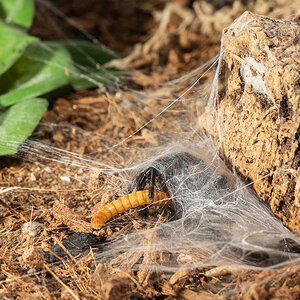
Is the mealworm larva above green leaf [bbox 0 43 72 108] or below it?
below

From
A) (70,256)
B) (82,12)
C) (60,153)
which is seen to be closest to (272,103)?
(70,256)

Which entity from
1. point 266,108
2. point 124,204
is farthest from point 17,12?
point 266,108

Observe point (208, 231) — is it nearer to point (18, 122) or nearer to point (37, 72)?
point (18, 122)

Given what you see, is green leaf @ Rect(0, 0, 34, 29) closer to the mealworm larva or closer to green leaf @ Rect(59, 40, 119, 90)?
green leaf @ Rect(59, 40, 119, 90)

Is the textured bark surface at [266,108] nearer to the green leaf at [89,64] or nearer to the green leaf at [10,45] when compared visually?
the green leaf at [89,64]

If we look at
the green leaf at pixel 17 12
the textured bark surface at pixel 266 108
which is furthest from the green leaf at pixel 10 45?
the textured bark surface at pixel 266 108

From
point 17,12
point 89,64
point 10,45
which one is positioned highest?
point 17,12

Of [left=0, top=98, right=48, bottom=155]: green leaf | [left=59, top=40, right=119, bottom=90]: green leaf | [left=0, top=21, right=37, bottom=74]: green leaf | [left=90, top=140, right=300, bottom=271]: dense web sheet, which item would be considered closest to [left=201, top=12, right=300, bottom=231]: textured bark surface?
[left=90, top=140, right=300, bottom=271]: dense web sheet
